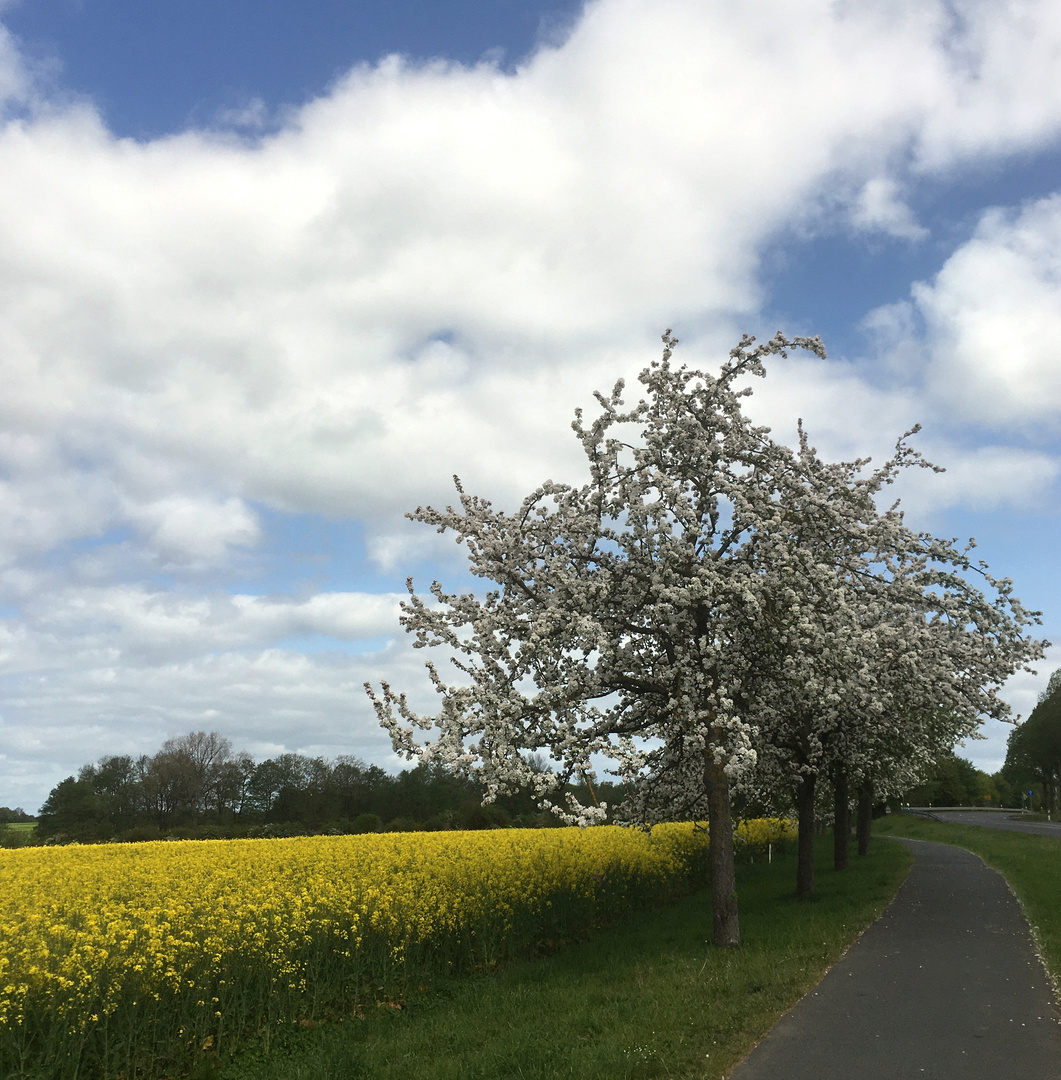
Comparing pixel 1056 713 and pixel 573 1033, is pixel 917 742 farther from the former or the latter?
pixel 1056 713

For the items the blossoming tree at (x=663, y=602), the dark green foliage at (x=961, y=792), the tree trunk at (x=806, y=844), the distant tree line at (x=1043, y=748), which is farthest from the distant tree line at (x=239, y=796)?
the dark green foliage at (x=961, y=792)

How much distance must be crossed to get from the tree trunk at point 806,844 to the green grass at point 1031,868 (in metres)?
4.60

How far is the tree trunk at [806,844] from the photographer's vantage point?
65.9 ft

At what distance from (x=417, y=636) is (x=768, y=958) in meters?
7.70

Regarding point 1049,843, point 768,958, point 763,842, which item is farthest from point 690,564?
point 1049,843

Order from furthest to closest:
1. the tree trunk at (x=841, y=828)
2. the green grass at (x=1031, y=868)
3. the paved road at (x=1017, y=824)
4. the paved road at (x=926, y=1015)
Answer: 1. the paved road at (x=1017, y=824)
2. the tree trunk at (x=841, y=828)
3. the green grass at (x=1031, y=868)
4. the paved road at (x=926, y=1015)

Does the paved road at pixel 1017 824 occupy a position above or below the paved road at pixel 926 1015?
below

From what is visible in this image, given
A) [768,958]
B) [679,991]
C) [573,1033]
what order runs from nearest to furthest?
[573,1033] → [679,991] → [768,958]

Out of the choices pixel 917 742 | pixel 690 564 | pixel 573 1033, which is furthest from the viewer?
pixel 917 742

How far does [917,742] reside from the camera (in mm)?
21328

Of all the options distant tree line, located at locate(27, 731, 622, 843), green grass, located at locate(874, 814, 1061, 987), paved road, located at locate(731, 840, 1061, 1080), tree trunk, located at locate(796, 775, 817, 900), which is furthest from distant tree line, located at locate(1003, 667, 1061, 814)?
paved road, located at locate(731, 840, 1061, 1080)

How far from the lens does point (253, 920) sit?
11.4 m

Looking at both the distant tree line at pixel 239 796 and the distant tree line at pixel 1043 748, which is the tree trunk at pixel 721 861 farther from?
the distant tree line at pixel 1043 748

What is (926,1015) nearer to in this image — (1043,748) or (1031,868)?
(1031,868)
